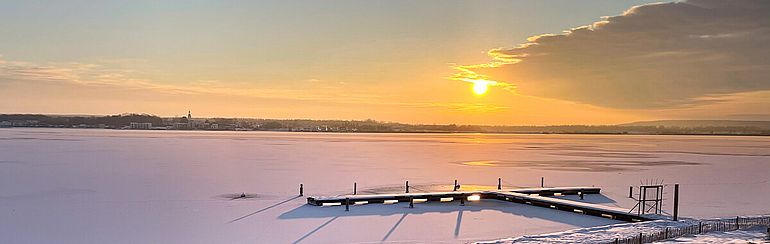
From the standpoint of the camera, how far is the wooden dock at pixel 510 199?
1955 cm

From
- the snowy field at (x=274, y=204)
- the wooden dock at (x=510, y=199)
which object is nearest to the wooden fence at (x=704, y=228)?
the wooden dock at (x=510, y=199)

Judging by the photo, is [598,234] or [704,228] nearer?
[598,234]

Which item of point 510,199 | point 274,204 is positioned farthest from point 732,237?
point 274,204

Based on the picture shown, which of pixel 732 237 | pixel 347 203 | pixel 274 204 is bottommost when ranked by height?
pixel 274 204

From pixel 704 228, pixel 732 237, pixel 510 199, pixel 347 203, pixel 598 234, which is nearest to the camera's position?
pixel 732 237

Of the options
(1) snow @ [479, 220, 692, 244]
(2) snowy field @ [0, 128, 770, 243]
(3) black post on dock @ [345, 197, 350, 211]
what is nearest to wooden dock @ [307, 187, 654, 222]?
(3) black post on dock @ [345, 197, 350, 211]

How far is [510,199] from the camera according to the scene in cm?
2289

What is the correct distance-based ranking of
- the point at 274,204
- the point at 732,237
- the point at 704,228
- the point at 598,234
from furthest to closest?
the point at 274,204, the point at 704,228, the point at 598,234, the point at 732,237

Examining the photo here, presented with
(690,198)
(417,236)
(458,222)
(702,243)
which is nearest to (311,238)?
(417,236)

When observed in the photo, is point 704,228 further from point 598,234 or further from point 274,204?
point 274,204

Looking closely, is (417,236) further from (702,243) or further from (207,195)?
(207,195)

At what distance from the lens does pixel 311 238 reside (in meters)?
15.1

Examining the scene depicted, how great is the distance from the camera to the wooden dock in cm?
1955

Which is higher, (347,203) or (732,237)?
(732,237)
